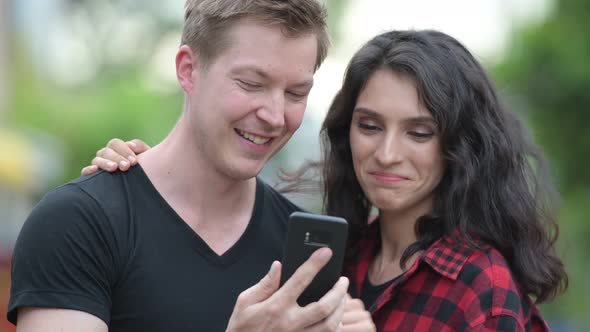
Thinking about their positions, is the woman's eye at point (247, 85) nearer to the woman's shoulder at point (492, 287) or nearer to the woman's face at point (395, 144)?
the woman's face at point (395, 144)

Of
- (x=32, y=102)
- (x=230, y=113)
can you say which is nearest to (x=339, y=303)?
(x=230, y=113)

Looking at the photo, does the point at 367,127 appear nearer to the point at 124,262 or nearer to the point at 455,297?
the point at 455,297

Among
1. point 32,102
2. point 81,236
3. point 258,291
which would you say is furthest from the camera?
point 32,102

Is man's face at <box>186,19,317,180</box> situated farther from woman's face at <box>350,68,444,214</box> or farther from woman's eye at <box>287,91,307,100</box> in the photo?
woman's face at <box>350,68,444,214</box>

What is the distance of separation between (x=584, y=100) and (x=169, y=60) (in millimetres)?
14144

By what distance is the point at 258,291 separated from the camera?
240cm

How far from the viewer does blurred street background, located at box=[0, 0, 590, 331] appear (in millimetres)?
9273

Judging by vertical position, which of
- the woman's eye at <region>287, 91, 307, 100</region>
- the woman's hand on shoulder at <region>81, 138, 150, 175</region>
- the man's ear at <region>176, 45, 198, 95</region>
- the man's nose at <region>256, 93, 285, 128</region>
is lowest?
the woman's hand on shoulder at <region>81, 138, 150, 175</region>

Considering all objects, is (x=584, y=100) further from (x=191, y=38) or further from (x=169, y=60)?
(x=169, y=60)

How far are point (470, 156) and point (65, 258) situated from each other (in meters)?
1.49

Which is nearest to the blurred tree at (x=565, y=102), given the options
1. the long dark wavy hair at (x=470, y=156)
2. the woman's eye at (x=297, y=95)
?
the long dark wavy hair at (x=470, y=156)

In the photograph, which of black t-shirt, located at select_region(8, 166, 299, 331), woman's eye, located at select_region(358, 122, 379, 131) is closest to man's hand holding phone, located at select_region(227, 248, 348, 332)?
black t-shirt, located at select_region(8, 166, 299, 331)

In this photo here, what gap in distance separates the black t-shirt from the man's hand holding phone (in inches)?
17.2

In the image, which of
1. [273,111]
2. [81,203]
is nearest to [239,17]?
[273,111]
